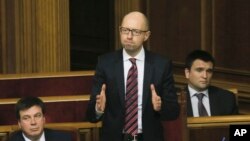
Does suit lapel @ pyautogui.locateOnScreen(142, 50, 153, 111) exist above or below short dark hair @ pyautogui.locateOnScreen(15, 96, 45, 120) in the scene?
above

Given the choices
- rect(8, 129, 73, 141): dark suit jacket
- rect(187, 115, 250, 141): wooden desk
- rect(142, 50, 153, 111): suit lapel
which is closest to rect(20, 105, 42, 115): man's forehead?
rect(8, 129, 73, 141): dark suit jacket

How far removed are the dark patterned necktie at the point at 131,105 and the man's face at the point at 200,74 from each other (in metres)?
0.90

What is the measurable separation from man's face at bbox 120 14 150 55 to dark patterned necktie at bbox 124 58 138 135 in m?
0.16

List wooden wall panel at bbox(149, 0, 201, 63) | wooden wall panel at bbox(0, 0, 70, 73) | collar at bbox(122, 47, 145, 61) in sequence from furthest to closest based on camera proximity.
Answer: wooden wall panel at bbox(0, 0, 70, 73) → wooden wall panel at bbox(149, 0, 201, 63) → collar at bbox(122, 47, 145, 61)

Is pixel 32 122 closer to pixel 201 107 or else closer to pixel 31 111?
pixel 31 111

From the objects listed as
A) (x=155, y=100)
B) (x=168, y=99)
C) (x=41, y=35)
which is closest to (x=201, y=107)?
(x=168, y=99)

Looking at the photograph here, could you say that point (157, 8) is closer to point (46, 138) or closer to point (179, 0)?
point (179, 0)

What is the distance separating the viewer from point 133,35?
5.42m

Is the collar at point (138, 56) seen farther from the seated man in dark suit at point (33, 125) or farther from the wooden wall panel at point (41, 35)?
the wooden wall panel at point (41, 35)

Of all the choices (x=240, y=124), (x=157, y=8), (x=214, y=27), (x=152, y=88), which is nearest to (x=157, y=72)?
(x=152, y=88)

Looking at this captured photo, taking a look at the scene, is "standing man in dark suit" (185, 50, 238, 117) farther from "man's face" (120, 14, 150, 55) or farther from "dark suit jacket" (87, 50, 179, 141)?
"man's face" (120, 14, 150, 55)

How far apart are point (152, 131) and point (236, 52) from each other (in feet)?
8.21

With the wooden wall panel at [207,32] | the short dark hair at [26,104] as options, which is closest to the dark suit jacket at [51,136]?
the short dark hair at [26,104]

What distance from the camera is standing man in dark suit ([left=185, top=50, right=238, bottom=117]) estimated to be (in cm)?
626
